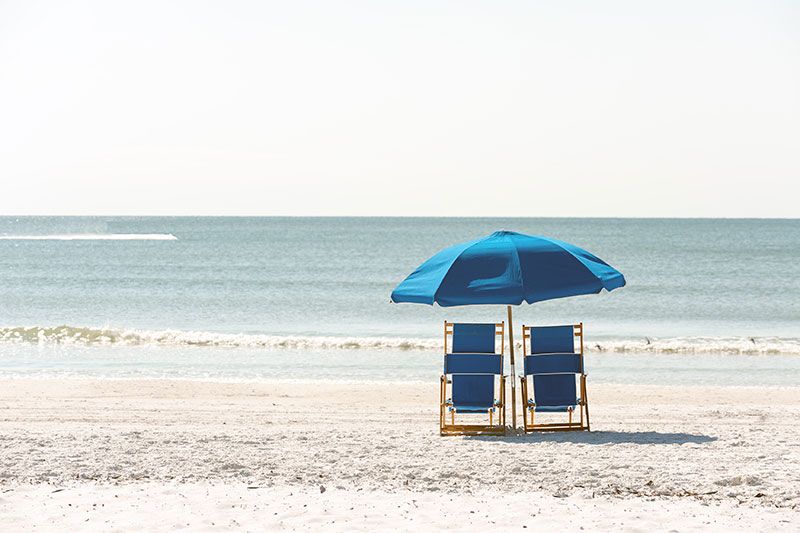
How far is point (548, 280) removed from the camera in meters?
8.21

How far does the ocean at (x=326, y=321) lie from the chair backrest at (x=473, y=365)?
19.3 feet

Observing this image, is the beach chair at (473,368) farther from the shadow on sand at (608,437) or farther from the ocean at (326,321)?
the ocean at (326,321)

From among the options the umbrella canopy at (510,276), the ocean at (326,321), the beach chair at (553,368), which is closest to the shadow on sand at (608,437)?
the beach chair at (553,368)

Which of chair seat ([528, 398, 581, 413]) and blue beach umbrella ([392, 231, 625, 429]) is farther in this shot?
chair seat ([528, 398, 581, 413])

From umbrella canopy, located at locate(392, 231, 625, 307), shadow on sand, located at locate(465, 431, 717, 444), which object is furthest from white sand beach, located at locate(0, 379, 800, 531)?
umbrella canopy, located at locate(392, 231, 625, 307)

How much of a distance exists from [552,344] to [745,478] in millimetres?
2481

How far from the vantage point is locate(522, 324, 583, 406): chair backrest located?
8773 mm

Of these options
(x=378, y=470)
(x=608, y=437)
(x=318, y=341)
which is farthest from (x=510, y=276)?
(x=318, y=341)

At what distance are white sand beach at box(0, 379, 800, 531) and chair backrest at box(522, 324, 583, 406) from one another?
364 mm

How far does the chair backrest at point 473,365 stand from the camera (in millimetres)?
8703

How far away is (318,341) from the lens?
19.7m

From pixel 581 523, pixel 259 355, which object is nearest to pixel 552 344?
pixel 581 523

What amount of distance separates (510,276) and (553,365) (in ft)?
3.56

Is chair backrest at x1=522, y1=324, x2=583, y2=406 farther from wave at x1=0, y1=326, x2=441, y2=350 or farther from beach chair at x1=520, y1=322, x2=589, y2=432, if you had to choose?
wave at x1=0, y1=326, x2=441, y2=350
